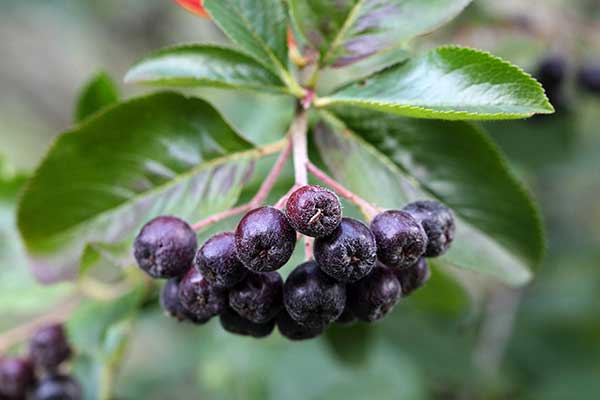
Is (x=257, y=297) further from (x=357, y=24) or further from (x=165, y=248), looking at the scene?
(x=357, y=24)

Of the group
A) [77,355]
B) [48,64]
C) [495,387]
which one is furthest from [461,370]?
[48,64]

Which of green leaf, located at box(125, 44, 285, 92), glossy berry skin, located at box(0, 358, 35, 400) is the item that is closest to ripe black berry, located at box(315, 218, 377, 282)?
green leaf, located at box(125, 44, 285, 92)

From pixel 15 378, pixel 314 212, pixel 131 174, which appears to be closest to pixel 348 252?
pixel 314 212

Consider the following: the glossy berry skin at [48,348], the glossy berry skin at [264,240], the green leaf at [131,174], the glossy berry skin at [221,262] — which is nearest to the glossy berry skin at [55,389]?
the glossy berry skin at [48,348]

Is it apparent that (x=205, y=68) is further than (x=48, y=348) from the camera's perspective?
No

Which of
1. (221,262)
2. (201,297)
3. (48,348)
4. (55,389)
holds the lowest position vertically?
(55,389)

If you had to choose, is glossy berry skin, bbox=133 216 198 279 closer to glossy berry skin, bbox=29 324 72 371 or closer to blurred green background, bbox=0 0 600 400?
blurred green background, bbox=0 0 600 400

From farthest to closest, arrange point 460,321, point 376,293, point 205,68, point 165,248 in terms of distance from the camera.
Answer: point 460,321, point 205,68, point 165,248, point 376,293
